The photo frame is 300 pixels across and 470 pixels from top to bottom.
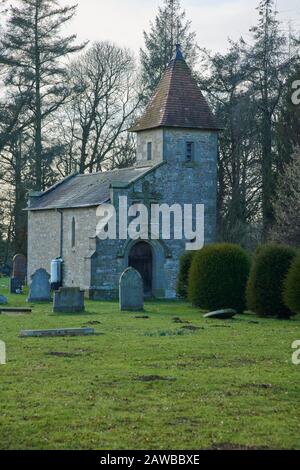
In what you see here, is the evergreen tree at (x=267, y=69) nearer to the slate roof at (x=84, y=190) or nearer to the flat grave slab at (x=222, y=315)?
the slate roof at (x=84, y=190)

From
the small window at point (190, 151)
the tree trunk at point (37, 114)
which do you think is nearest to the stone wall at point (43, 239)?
the tree trunk at point (37, 114)

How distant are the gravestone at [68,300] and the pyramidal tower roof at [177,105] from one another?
1319 cm

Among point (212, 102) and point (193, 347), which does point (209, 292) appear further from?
point (212, 102)

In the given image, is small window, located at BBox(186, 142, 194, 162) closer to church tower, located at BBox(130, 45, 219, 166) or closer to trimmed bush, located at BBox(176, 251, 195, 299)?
church tower, located at BBox(130, 45, 219, 166)

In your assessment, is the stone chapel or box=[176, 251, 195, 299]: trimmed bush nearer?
box=[176, 251, 195, 299]: trimmed bush

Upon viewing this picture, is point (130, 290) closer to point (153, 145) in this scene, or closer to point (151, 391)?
point (153, 145)

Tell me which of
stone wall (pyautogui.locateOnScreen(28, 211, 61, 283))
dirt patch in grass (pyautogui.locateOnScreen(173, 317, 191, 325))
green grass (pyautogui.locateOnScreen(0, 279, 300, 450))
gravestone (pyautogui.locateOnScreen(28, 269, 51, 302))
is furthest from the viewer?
stone wall (pyautogui.locateOnScreen(28, 211, 61, 283))

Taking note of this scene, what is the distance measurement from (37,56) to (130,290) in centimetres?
2565

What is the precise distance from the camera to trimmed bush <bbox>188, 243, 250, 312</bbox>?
95.2ft

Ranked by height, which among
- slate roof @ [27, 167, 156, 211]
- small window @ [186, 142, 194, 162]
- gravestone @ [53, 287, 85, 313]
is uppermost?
small window @ [186, 142, 194, 162]

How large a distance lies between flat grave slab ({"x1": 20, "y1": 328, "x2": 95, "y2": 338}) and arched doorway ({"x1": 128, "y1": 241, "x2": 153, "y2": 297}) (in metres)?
18.0

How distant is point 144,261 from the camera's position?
38438 mm

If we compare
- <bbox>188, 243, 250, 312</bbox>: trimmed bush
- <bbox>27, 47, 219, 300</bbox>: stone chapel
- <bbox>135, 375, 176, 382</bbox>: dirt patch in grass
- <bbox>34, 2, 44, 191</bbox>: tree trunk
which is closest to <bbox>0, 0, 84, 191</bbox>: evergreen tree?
<bbox>34, 2, 44, 191</bbox>: tree trunk

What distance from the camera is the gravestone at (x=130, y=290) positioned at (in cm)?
2858
